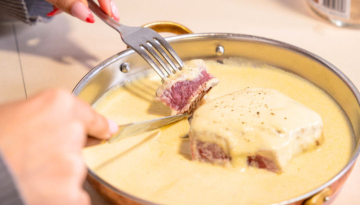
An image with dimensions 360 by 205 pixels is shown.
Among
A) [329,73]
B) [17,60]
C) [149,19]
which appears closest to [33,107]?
[329,73]

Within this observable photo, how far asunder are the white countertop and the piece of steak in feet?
1.49

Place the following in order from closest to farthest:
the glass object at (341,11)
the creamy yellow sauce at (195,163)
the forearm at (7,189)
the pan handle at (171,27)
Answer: the forearm at (7,189)
the creamy yellow sauce at (195,163)
the pan handle at (171,27)
the glass object at (341,11)

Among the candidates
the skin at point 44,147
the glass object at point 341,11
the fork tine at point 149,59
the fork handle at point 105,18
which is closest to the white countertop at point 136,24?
the glass object at point 341,11

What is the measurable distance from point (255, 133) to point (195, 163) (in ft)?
0.58

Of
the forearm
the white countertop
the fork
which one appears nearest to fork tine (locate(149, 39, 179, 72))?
the fork

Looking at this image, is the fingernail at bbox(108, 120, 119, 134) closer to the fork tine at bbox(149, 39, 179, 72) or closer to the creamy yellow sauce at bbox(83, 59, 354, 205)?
the creamy yellow sauce at bbox(83, 59, 354, 205)

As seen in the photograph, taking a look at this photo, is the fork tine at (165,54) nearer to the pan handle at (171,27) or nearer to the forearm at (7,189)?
the pan handle at (171,27)

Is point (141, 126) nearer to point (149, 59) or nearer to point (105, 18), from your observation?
point (149, 59)

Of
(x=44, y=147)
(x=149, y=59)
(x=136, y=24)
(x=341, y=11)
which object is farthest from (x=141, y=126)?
(x=341, y=11)

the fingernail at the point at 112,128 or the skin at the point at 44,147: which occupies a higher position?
the skin at the point at 44,147

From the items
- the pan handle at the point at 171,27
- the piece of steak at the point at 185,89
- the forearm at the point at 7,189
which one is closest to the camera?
the forearm at the point at 7,189

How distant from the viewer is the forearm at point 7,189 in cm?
61

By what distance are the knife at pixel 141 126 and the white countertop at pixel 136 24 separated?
0.49 metres

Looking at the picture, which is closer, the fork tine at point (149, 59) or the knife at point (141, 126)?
the knife at point (141, 126)
